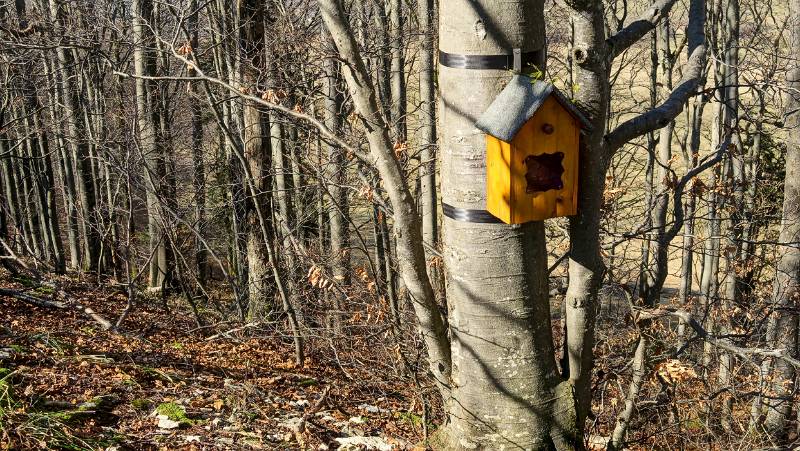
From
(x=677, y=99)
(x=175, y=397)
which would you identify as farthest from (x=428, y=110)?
(x=677, y=99)

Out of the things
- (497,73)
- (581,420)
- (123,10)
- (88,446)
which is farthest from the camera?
(123,10)

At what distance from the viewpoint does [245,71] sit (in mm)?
8328

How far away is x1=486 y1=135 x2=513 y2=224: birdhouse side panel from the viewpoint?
2.93 metres

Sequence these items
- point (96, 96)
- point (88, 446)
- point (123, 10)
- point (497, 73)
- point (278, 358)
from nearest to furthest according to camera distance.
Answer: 1. point (497, 73)
2. point (88, 446)
3. point (278, 358)
4. point (123, 10)
5. point (96, 96)

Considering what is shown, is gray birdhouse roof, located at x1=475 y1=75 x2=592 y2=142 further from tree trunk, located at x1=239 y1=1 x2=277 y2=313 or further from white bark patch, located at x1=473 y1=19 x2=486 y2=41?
tree trunk, located at x1=239 y1=1 x2=277 y2=313

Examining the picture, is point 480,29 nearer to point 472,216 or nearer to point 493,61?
point 493,61

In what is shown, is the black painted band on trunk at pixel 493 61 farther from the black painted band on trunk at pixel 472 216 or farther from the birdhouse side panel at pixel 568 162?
the black painted band on trunk at pixel 472 216

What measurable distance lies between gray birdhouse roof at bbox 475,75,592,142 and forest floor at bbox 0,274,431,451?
6.39ft

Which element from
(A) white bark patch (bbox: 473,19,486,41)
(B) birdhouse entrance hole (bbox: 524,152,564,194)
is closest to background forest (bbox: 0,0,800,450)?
(A) white bark patch (bbox: 473,19,486,41)

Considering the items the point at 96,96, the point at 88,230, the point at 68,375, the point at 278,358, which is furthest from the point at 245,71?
the point at 88,230

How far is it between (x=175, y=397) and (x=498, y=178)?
3103mm

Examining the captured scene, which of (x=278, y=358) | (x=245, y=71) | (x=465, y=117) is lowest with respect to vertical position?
Result: (x=278, y=358)

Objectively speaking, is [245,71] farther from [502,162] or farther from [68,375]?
[502,162]

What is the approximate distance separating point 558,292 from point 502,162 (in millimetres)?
1451
